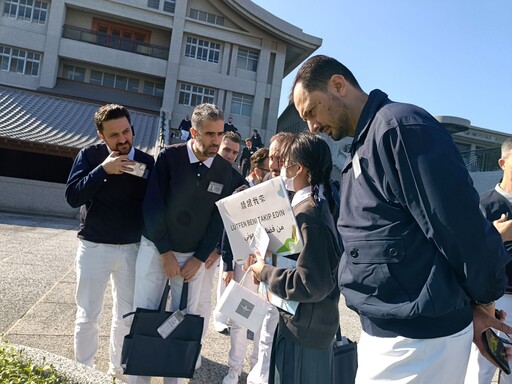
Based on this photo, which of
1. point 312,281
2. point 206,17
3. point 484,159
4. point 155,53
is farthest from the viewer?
point 206,17

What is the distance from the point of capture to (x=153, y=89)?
26.9 metres

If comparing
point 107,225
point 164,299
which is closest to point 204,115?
point 107,225

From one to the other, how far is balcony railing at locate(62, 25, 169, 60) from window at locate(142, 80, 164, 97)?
70.4 inches

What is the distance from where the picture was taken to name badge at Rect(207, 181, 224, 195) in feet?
10.4

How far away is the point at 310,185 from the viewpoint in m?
2.22

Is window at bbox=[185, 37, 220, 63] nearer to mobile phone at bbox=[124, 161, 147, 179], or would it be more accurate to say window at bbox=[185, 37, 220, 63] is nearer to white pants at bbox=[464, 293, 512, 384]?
mobile phone at bbox=[124, 161, 147, 179]

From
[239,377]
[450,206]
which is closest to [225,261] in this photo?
[239,377]

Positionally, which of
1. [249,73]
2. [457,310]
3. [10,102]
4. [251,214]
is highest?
[249,73]

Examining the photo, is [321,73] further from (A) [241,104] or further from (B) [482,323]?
(A) [241,104]

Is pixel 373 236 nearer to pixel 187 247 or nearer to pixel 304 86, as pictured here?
pixel 304 86

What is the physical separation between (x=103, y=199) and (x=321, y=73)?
213 cm

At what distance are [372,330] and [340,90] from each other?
98 centimetres

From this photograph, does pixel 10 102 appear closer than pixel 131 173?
No

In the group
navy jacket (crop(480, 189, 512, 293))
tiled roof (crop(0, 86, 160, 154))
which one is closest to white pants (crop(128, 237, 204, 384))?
navy jacket (crop(480, 189, 512, 293))
